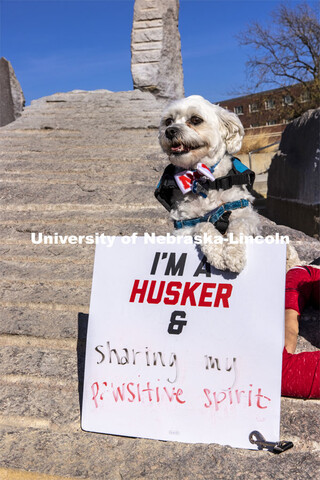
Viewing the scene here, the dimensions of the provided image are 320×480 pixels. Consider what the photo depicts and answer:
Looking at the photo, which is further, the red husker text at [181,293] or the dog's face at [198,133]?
the dog's face at [198,133]

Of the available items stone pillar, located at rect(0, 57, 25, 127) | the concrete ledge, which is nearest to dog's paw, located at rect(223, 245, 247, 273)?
the concrete ledge

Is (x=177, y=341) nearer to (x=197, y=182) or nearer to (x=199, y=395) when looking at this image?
(x=199, y=395)

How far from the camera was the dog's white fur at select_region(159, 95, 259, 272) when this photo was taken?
8.77 ft

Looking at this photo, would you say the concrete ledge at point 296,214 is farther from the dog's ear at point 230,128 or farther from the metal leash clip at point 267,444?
the metal leash clip at point 267,444

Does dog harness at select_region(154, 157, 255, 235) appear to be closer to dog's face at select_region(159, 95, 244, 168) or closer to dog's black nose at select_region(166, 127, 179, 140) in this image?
dog's face at select_region(159, 95, 244, 168)

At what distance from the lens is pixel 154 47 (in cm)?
977

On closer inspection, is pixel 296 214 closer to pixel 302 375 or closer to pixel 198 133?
pixel 198 133

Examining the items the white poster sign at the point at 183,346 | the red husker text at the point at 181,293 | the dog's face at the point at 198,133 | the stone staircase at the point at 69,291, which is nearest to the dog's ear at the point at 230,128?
the dog's face at the point at 198,133

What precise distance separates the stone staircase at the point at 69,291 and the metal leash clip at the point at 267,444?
1.3 inches

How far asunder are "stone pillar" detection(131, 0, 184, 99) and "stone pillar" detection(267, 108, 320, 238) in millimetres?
2770

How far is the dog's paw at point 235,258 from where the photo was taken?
229 cm

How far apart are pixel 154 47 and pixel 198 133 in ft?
25.7

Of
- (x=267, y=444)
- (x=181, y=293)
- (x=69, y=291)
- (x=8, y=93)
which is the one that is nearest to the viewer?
(x=267, y=444)

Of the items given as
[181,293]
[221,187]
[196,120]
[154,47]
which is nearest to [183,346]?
[181,293]
